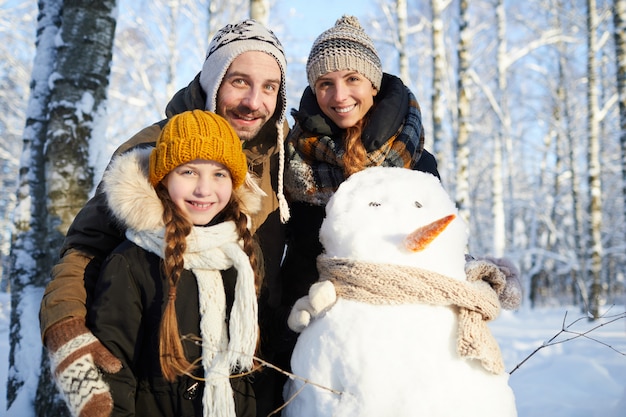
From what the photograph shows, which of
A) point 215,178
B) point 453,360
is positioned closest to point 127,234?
point 215,178

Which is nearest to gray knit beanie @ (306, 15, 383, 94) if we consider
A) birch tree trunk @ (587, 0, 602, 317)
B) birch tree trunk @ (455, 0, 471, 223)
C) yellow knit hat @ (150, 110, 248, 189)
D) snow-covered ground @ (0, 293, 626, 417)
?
yellow knit hat @ (150, 110, 248, 189)

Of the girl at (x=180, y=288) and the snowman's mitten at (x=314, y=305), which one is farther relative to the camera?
the girl at (x=180, y=288)

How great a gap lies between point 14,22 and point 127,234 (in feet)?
43.1

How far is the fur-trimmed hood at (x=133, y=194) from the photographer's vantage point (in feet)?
5.85

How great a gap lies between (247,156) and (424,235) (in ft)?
3.75

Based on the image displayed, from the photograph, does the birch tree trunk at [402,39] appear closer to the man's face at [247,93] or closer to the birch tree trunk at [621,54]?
the birch tree trunk at [621,54]

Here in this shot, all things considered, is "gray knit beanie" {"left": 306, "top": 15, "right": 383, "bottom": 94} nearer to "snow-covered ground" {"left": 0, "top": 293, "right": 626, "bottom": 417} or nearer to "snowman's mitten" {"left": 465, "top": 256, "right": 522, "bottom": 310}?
"snowman's mitten" {"left": 465, "top": 256, "right": 522, "bottom": 310}

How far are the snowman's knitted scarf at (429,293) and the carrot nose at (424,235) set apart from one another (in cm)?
8

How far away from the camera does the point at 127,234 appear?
1847 mm

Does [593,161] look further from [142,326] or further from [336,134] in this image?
[142,326]

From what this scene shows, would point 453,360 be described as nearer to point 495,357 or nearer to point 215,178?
point 495,357

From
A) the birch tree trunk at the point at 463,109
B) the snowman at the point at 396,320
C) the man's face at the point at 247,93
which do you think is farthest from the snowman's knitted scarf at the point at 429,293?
the birch tree trunk at the point at 463,109

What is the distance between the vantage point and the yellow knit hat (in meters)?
1.83

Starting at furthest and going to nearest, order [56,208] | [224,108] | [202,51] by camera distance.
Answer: [202,51] < [56,208] < [224,108]
